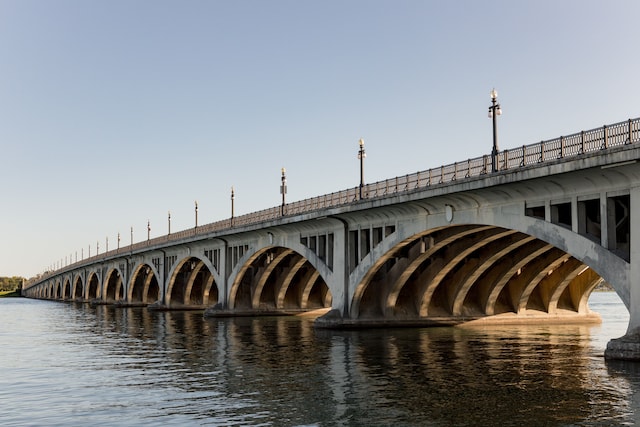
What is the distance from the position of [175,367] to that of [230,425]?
12.8 m

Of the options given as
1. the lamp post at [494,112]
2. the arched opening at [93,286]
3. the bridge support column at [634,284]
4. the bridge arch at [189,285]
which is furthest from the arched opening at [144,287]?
the bridge support column at [634,284]

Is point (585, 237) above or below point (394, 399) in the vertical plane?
above

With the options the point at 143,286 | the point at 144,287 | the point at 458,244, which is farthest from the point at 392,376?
the point at 143,286

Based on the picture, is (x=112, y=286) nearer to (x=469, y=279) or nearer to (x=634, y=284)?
(x=469, y=279)

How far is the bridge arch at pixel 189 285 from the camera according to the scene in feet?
287

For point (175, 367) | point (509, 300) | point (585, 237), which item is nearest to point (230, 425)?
point (175, 367)

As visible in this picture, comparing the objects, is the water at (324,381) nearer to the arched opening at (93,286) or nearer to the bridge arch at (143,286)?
the bridge arch at (143,286)

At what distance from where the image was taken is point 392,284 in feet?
152

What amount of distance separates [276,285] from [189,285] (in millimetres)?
21628

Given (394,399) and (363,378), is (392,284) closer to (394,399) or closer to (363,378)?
(363,378)

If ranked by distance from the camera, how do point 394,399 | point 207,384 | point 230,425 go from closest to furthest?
1. point 230,425
2. point 394,399
3. point 207,384

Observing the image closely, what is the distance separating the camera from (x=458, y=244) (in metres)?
45.2

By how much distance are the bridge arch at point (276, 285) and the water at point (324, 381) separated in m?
21.9

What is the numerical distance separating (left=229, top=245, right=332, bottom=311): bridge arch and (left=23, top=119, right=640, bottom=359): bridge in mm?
140
